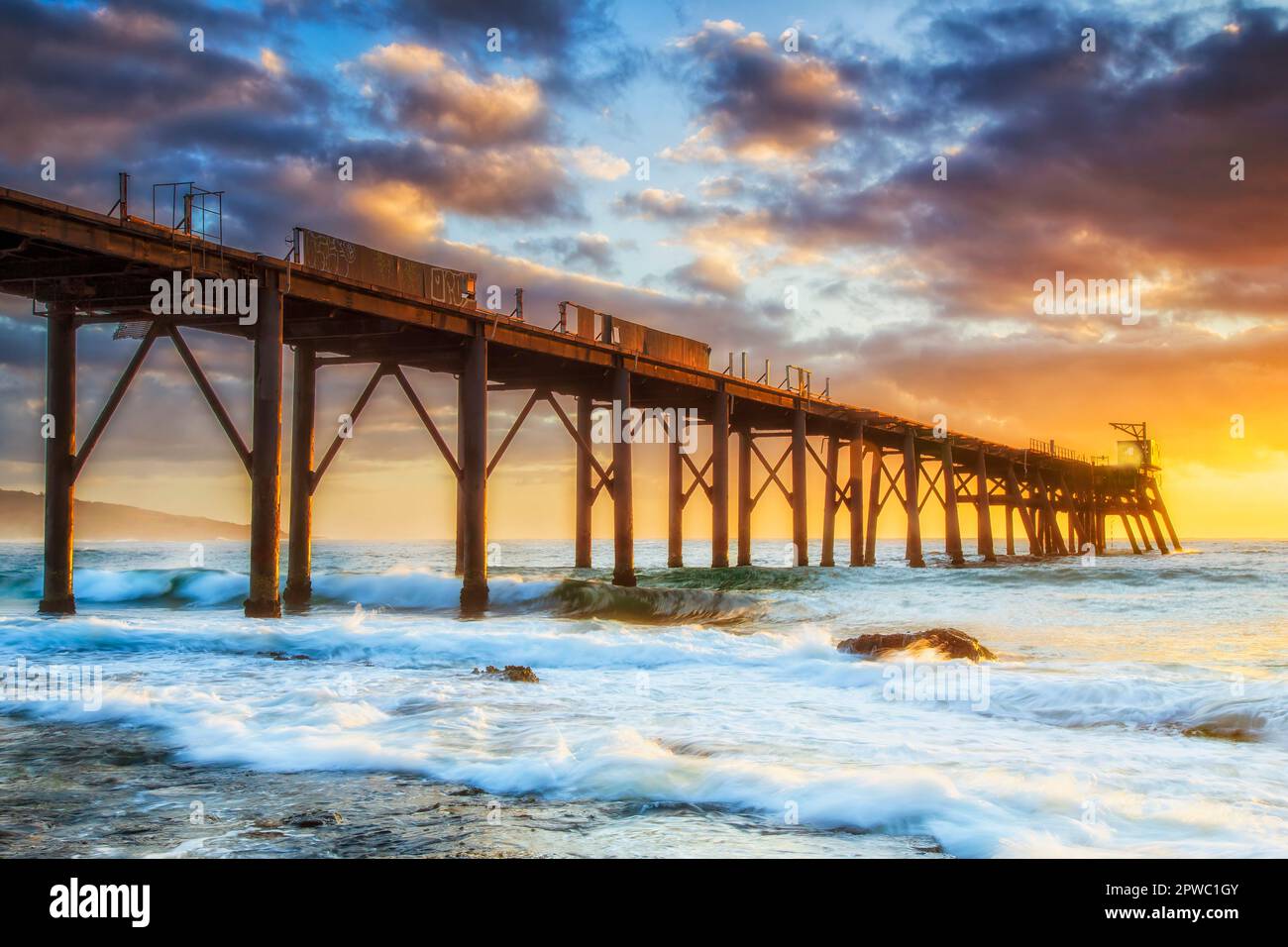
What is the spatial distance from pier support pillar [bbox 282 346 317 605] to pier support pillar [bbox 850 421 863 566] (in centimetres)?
2465

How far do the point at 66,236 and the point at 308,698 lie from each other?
9.35 meters

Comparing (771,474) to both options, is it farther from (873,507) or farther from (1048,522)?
(1048,522)

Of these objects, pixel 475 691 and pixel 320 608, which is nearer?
pixel 475 691

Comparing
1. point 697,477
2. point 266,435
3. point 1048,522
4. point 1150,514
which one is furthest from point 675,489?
point 1150,514

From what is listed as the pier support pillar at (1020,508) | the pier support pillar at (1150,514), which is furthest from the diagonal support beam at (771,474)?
the pier support pillar at (1150,514)

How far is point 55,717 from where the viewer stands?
9594 millimetres

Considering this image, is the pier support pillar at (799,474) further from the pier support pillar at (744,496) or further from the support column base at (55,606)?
the support column base at (55,606)

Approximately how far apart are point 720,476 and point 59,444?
65.9 feet

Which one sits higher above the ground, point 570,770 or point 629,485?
point 629,485

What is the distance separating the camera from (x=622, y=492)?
2883 cm

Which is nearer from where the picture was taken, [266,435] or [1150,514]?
[266,435]

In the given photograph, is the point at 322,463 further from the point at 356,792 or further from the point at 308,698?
the point at 356,792
